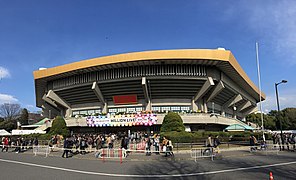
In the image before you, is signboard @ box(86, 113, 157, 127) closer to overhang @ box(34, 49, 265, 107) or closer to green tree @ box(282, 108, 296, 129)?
overhang @ box(34, 49, 265, 107)

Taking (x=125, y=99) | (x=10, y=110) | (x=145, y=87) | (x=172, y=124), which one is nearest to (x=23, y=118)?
(x=10, y=110)

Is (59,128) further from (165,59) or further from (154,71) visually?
(165,59)

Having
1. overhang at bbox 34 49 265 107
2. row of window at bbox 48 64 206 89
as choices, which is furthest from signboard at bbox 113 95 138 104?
overhang at bbox 34 49 265 107

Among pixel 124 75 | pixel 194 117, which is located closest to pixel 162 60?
pixel 124 75

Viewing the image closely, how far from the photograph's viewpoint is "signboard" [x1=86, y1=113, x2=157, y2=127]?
4047cm

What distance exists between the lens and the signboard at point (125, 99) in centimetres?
4744

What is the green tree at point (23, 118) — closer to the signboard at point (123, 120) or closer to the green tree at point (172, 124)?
the signboard at point (123, 120)

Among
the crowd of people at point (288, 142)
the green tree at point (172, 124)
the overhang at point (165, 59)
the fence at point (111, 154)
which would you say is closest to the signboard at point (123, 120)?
the green tree at point (172, 124)

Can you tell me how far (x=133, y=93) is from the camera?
47.0 metres

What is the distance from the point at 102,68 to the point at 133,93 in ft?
25.2

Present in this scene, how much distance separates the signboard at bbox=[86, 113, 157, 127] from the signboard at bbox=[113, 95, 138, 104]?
626cm

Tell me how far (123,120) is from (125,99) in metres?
7.29

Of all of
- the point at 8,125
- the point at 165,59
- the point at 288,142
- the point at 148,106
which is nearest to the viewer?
the point at 288,142

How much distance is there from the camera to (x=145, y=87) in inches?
1668
